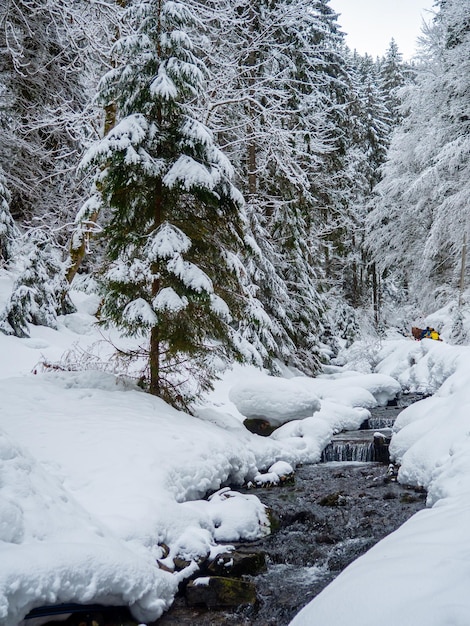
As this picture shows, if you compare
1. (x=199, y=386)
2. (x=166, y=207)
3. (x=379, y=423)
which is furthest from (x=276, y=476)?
(x=379, y=423)

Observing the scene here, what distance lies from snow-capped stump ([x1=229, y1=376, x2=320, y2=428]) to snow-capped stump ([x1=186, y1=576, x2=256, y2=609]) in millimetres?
6308

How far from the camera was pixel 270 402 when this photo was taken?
1091cm

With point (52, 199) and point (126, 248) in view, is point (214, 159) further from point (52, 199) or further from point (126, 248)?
point (52, 199)

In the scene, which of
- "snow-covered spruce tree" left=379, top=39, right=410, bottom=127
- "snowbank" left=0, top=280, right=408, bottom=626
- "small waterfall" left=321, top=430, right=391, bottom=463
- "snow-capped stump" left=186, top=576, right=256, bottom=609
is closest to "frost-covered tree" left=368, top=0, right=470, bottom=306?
"small waterfall" left=321, top=430, right=391, bottom=463

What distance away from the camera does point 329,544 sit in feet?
19.6

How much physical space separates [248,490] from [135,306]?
10.9ft

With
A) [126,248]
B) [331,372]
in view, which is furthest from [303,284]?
[126,248]

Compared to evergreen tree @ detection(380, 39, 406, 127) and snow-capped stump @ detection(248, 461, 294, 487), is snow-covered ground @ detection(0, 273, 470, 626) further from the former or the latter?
evergreen tree @ detection(380, 39, 406, 127)

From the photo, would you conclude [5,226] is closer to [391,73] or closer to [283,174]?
[283,174]

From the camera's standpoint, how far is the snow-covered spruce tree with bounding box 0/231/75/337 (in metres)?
11.3

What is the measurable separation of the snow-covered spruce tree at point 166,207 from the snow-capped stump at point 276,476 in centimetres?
184

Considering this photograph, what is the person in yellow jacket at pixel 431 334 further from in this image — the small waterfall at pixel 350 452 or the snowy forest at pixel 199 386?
the small waterfall at pixel 350 452

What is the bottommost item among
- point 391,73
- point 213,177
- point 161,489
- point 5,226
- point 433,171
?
point 161,489

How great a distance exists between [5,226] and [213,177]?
21.9ft
